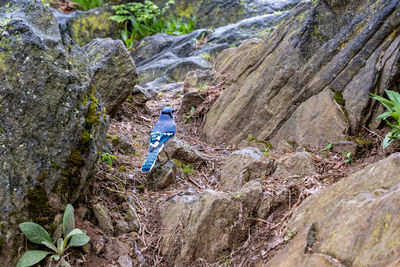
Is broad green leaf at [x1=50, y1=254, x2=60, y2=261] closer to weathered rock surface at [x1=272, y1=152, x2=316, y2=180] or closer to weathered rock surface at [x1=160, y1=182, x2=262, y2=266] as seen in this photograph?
weathered rock surface at [x1=160, y1=182, x2=262, y2=266]

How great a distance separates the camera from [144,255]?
12.6 feet

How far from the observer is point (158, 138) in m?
5.18

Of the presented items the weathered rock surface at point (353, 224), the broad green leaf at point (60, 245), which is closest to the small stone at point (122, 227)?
the broad green leaf at point (60, 245)

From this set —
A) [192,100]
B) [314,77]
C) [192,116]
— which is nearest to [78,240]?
[314,77]

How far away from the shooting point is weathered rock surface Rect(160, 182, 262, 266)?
3.67 meters

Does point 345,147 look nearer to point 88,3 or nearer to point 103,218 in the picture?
point 103,218

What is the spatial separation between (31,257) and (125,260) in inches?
33.4

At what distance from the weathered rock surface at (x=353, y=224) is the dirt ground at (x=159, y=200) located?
32 centimetres

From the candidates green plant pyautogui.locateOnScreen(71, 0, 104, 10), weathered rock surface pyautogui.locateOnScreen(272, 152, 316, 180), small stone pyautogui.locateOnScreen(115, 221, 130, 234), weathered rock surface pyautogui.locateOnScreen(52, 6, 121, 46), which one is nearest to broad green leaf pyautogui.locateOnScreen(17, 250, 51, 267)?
small stone pyautogui.locateOnScreen(115, 221, 130, 234)

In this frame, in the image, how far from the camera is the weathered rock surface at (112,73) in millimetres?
6434

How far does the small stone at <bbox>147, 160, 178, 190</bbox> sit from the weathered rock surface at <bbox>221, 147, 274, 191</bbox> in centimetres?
64

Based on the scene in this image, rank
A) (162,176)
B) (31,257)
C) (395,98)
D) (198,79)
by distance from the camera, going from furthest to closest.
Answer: (198,79)
(162,176)
(395,98)
(31,257)

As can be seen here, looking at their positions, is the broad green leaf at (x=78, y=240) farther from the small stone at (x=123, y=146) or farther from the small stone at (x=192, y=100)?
the small stone at (x=192, y=100)

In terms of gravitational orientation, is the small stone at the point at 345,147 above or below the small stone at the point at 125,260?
above
